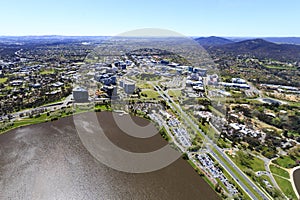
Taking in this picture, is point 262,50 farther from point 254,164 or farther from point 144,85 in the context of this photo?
point 254,164

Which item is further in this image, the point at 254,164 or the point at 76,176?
the point at 254,164

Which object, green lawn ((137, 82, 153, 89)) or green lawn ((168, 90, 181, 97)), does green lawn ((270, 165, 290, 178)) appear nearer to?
green lawn ((168, 90, 181, 97))

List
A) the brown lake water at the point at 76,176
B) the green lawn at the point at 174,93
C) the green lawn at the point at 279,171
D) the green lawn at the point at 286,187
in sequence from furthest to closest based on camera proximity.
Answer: the green lawn at the point at 174,93, the green lawn at the point at 279,171, the green lawn at the point at 286,187, the brown lake water at the point at 76,176

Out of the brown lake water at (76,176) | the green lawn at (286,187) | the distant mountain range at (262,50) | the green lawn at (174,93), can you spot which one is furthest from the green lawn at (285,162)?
the distant mountain range at (262,50)

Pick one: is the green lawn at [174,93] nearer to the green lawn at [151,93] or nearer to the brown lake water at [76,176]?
the green lawn at [151,93]

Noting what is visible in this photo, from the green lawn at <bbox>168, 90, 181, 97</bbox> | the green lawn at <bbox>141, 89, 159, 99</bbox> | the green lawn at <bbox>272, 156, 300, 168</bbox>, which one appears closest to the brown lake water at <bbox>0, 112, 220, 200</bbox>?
the green lawn at <bbox>272, 156, 300, 168</bbox>

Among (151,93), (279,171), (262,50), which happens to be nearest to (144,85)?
(151,93)
